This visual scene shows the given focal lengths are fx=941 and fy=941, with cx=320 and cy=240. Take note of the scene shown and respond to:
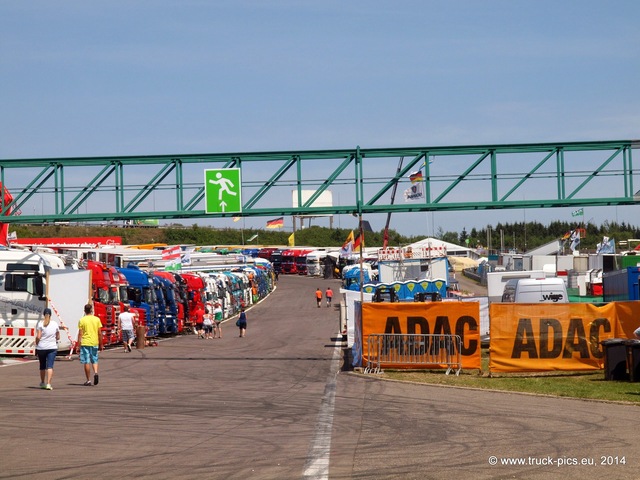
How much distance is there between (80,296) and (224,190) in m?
5.54

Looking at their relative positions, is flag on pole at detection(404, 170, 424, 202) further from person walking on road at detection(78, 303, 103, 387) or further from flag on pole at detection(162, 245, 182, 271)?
flag on pole at detection(162, 245, 182, 271)

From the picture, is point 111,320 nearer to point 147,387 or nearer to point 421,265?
point 147,387

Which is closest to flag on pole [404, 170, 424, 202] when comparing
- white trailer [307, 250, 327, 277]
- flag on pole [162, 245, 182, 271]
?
flag on pole [162, 245, 182, 271]

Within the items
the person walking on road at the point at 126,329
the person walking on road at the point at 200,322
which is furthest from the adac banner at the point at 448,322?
the person walking on road at the point at 200,322

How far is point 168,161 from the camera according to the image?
29562mm

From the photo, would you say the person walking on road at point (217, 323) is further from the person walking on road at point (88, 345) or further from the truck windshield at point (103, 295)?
the person walking on road at point (88, 345)

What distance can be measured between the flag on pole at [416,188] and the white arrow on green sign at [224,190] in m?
5.24

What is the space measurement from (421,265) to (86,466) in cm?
3558

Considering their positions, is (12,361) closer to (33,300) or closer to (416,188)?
(33,300)

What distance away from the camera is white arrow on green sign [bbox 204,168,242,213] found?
95.2 ft

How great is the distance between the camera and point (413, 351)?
2309 centimetres

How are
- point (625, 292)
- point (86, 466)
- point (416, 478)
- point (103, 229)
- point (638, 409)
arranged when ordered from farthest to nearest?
point (103, 229) → point (625, 292) → point (638, 409) → point (86, 466) → point (416, 478)

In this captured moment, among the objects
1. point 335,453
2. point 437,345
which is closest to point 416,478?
point 335,453

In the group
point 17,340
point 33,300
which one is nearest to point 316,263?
point 33,300
